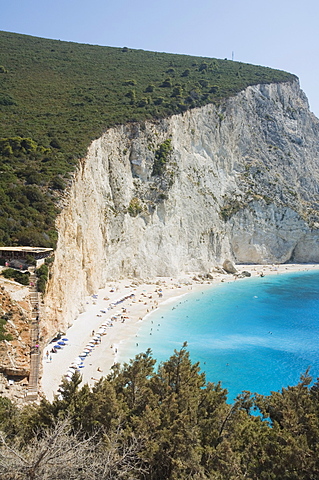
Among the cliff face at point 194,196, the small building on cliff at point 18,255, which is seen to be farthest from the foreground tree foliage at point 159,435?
the cliff face at point 194,196

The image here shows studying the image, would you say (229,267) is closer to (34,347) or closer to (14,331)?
(34,347)

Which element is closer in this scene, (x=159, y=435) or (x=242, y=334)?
(x=159, y=435)

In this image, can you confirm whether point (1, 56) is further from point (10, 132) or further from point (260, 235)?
point (260, 235)

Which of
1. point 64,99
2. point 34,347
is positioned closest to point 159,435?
point 34,347

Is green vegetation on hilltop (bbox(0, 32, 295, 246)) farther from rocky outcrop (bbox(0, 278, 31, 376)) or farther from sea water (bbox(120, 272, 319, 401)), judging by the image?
sea water (bbox(120, 272, 319, 401))

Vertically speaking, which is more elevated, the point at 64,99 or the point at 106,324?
the point at 64,99

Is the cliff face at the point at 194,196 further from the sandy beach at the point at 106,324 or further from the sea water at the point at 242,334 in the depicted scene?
the sea water at the point at 242,334
